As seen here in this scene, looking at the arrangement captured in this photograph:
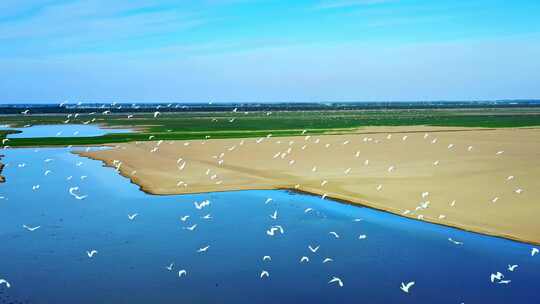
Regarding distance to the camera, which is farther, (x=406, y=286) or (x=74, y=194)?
(x=74, y=194)

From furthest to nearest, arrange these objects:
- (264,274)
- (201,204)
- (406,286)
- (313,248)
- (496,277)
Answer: (201,204)
(313,248)
(264,274)
(496,277)
(406,286)

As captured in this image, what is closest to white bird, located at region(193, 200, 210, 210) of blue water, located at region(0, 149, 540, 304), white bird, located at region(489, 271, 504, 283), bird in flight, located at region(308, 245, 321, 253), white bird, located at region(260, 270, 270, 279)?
blue water, located at region(0, 149, 540, 304)

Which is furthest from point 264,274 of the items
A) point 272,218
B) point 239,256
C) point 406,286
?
point 272,218

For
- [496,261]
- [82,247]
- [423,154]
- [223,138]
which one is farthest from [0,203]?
[223,138]

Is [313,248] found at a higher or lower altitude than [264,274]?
lower

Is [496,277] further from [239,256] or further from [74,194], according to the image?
[74,194]

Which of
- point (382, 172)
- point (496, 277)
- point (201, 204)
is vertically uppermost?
point (496, 277)

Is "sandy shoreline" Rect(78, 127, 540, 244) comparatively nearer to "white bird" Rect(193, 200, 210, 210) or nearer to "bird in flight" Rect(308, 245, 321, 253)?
"white bird" Rect(193, 200, 210, 210)
